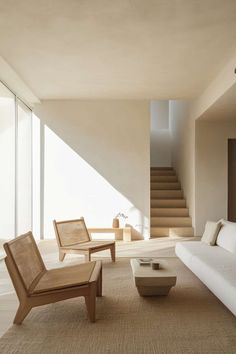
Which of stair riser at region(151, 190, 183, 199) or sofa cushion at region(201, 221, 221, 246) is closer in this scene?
sofa cushion at region(201, 221, 221, 246)

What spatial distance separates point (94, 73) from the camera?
229 inches

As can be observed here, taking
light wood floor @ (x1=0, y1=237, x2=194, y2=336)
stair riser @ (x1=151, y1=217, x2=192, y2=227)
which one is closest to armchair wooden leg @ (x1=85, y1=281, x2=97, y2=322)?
light wood floor @ (x1=0, y1=237, x2=194, y2=336)

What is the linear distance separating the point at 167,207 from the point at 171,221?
716 mm

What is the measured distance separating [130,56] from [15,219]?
364 cm

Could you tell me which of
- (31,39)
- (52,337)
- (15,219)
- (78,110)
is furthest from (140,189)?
(52,337)

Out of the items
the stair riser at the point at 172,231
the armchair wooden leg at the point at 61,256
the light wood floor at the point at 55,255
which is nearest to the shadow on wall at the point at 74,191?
the stair riser at the point at 172,231

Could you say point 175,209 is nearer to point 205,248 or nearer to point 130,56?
point 205,248

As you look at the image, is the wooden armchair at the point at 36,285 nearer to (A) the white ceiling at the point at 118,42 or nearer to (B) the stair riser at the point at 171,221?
(A) the white ceiling at the point at 118,42

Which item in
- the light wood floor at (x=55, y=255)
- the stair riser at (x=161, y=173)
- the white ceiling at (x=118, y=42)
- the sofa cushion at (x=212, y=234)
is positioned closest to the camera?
the light wood floor at (x=55, y=255)

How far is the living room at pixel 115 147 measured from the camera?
2.97 m

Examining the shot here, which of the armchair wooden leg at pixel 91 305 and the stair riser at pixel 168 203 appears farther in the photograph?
the stair riser at pixel 168 203

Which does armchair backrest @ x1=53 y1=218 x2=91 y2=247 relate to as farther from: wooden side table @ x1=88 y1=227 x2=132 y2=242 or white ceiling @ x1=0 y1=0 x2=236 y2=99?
white ceiling @ x1=0 y1=0 x2=236 y2=99

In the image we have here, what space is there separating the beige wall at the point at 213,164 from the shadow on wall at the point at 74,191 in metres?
1.53

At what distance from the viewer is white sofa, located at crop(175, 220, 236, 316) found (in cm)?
305
